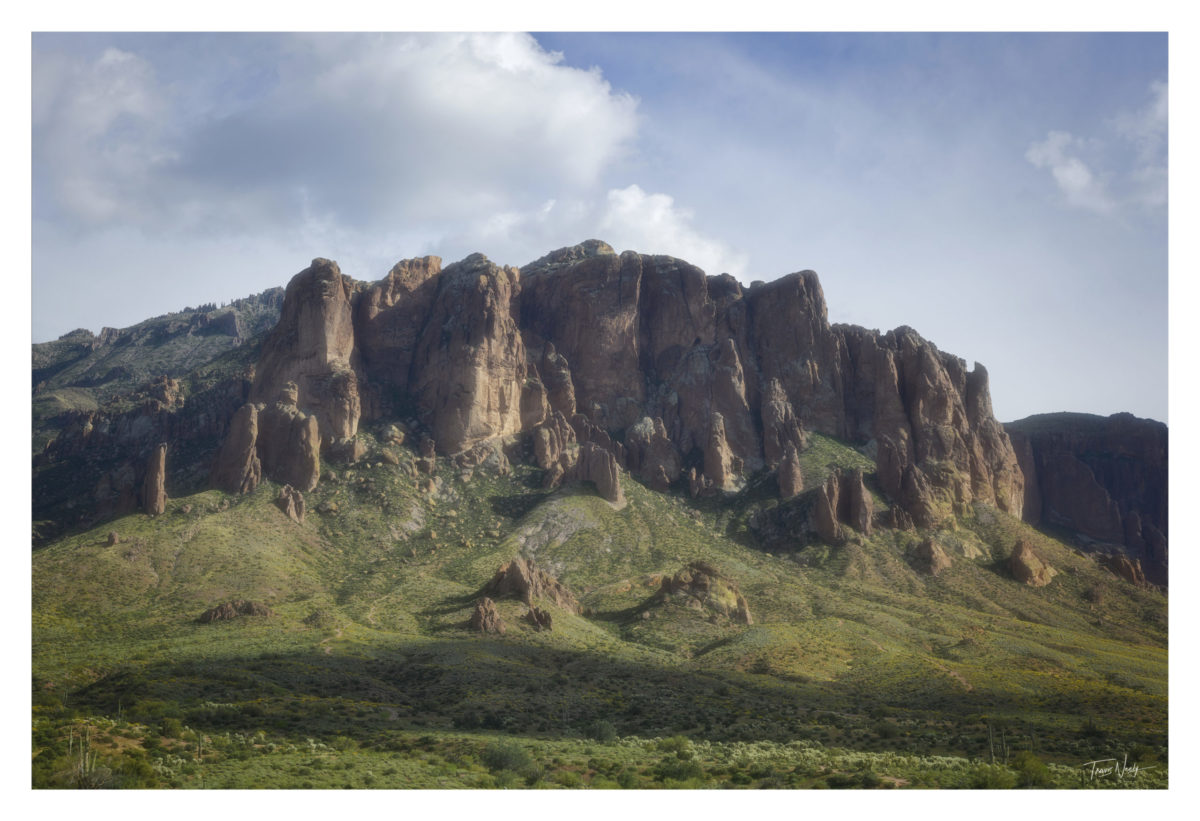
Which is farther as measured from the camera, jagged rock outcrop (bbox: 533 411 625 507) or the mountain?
jagged rock outcrop (bbox: 533 411 625 507)

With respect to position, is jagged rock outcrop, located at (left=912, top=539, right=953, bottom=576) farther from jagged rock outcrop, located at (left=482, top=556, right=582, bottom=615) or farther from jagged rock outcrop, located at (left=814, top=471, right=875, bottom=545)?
jagged rock outcrop, located at (left=482, top=556, right=582, bottom=615)

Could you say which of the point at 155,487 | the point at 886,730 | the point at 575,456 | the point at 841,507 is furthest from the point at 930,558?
the point at 155,487

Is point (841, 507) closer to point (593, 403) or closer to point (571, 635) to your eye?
point (593, 403)

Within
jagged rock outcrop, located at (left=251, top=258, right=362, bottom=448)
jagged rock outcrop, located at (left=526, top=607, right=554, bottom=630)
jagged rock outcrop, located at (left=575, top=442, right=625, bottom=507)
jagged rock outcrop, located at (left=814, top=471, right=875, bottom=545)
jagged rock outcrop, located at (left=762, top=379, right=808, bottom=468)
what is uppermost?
jagged rock outcrop, located at (left=251, top=258, right=362, bottom=448)

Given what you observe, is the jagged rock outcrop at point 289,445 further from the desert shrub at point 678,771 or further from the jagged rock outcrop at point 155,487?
the desert shrub at point 678,771

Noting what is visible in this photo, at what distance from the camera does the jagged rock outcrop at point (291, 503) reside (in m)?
114

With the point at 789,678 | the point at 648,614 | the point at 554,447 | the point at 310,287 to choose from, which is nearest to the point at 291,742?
Result: the point at 789,678

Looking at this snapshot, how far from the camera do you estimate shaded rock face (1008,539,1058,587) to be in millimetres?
112125

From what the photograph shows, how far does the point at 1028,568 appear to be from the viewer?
113m

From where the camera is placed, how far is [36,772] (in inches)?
1312

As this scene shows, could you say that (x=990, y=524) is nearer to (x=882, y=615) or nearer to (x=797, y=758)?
(x=882, y=615)

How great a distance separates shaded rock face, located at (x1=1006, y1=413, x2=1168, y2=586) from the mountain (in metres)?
2.02

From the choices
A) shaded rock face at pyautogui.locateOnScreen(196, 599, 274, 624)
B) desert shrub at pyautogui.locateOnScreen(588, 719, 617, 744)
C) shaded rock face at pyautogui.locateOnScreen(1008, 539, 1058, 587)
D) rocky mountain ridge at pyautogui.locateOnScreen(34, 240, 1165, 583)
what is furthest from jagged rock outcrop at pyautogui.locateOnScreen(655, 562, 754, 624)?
desert shrub at pyautogui.locateOnScreen(588, 719, 617, 744)
